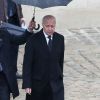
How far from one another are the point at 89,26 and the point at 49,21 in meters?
10.3

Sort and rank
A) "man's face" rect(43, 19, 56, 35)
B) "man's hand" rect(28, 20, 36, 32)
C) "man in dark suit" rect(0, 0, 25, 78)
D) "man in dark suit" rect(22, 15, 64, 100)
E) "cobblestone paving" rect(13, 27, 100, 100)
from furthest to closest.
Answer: "cobblestone paving" rect(13, 27, 100, 100), "man in dark suit" rect(0, 0, 25, 78), "man's hand" rect(28, 20, 36, 32), "man in dark suit" rect(22, 15, 64, 100), "man's face" rect(43, 19, 56, 35)

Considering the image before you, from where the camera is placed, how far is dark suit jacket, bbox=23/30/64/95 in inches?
306

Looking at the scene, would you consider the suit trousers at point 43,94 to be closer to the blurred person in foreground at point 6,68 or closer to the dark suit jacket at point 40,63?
the dark suit jacket at point 40,63

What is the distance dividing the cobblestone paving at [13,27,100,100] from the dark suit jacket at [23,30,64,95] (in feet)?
8.04

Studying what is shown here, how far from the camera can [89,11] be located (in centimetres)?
1920

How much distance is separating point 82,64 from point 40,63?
520 cm

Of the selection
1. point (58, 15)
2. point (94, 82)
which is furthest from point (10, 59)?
point (58, 15)

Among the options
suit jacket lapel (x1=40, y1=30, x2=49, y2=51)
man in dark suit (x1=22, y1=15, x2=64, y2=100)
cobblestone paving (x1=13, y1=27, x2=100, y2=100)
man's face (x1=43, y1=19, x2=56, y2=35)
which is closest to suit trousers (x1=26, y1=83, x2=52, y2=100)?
man in dark suit (x1=22, y1=15, x2=64, y2=100)

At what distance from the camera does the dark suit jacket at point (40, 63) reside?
306 inches

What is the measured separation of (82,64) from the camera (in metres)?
12.9

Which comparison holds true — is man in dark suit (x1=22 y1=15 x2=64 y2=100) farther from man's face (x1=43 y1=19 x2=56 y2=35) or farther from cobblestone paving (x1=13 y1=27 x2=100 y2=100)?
cobblestone paving (x1=13 y1=27 x2=100 y2=100)

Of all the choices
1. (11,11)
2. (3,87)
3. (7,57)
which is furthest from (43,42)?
(11,11)

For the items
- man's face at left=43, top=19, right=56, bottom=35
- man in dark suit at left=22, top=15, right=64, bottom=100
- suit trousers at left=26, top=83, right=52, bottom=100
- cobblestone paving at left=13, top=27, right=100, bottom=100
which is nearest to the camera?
man's face at left=43, top=19, right=56, bottom=35

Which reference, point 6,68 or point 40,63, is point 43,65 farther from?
point 6,68
